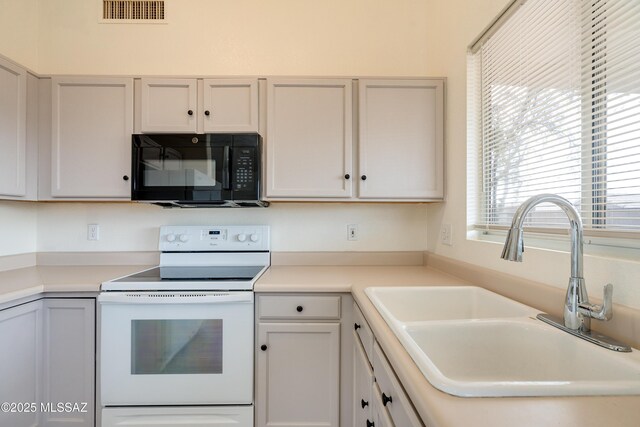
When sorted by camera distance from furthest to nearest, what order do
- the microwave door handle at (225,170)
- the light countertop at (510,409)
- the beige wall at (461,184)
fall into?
the microwave door handle at (225,170), the beige wall at (461,184), the light countertop at (510,409)

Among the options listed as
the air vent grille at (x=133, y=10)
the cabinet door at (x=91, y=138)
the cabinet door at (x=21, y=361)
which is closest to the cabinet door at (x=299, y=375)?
the cabinet door at (x=21, y=361)

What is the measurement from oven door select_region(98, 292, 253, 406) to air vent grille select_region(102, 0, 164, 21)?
1.80m

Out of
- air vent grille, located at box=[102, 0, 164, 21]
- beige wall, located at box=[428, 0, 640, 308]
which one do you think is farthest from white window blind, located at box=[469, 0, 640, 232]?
air vent grille, located at box=[102, 0, 164, 21]

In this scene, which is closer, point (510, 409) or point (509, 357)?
point (510, 409)

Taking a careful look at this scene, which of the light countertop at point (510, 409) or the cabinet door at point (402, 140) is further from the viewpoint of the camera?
the cabinet door at point (402, 140)

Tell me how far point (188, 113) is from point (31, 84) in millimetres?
877

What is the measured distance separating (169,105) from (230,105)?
0.34 meters

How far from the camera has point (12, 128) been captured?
61.9 inches

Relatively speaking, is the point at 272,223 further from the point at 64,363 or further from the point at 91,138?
the point at 64,363

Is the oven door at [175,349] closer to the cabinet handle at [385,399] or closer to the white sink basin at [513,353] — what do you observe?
the cabinet handle at [385,399]

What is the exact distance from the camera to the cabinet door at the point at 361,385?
1.05 meters

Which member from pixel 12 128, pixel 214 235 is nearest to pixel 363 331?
pixel 214 235

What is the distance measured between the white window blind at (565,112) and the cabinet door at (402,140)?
319mm

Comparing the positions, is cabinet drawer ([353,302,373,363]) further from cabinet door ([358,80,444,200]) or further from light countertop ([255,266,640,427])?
cabinet door ([358,80,444,200])
